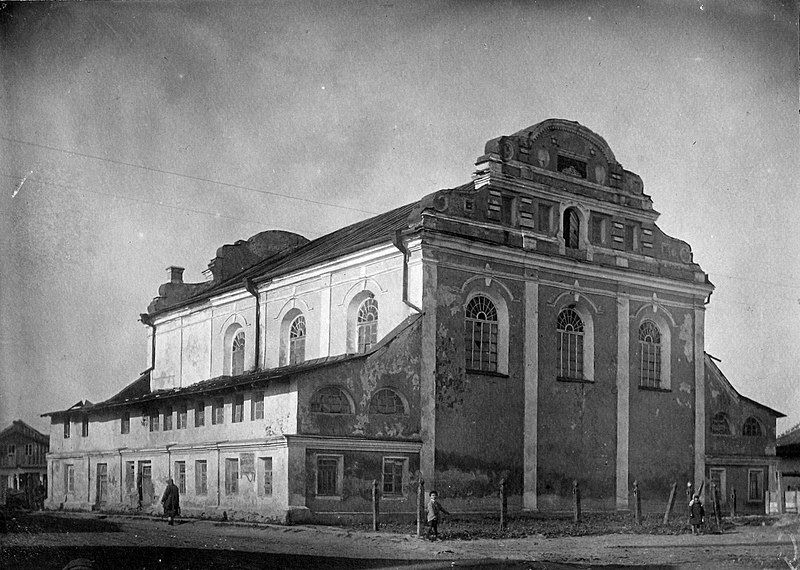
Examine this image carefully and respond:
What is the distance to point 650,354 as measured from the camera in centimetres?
2650

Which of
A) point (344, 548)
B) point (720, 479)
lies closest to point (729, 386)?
point (720, 479)

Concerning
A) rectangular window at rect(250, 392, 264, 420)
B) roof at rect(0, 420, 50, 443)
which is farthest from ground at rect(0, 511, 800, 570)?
rectangular window at rect(250, 392, 264, 420)

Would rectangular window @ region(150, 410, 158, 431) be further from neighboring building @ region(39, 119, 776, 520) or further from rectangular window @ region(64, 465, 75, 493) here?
rectangular window @ region(64, 465, 75, 493)

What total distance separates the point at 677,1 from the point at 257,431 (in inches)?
479

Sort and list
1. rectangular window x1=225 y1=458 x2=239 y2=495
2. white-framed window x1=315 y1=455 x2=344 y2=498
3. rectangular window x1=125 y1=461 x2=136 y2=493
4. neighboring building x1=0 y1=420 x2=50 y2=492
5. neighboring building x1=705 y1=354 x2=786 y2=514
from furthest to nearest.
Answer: neighboring building x1=705 y1=354 x2=786 y2=514
rectangular window x1=125 y1=461 x2=136 y2=493
rectangular window x1=225 y1=458 x2=239 y2=495
white-framed window x1=315 y1=455 x2=344 y2=498
neighboring building x1=0 y1=420 x2=50 y2=492

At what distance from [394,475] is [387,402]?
5.16 ft

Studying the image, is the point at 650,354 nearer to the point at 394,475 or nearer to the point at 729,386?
the point at 729,386

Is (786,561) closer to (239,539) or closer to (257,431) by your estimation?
(239,539)

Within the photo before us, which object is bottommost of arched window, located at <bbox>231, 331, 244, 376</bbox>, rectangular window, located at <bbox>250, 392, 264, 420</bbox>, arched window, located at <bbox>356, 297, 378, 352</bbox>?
rectangular window, located at <bbox>250, 392, 264, 420</bbox>

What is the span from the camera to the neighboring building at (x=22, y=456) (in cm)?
1573

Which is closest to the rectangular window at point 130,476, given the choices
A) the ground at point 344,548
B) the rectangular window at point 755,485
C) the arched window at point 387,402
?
the ground at point 344,548

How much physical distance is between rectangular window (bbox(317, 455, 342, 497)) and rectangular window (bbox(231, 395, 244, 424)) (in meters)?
2.66

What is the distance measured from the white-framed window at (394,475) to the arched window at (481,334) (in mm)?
2878

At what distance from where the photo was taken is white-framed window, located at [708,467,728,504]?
26938 millimetres
